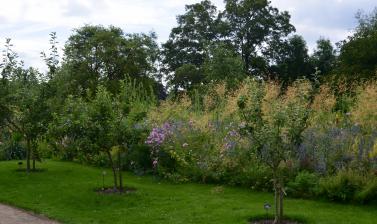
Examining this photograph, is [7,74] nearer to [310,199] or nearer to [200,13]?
[310,199]

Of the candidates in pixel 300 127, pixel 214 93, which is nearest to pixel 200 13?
pixel 214 93

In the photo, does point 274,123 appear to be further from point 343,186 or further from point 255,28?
point 255,28

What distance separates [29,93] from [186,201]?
5632mm

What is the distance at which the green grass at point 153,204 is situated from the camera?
816 centimetres

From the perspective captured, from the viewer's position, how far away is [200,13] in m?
48.7

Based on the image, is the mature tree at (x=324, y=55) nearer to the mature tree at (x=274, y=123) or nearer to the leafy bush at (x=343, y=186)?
the leafy bush at (x=343, y=186)

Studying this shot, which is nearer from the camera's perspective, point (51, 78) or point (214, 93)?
point (51, 78)

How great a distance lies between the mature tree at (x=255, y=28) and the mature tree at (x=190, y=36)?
2401 mm

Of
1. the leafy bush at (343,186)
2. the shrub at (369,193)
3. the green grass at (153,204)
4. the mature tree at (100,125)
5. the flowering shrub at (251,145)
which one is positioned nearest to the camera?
the green grass at (153,204)

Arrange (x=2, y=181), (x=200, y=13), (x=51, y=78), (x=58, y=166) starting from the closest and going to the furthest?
(x=2, y=181), (x=51, y=78), (x=58, y=166), (x=200, y=13)

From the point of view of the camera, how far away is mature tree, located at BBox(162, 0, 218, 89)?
48094mm

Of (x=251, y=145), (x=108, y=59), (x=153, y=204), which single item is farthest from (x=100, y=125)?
(x=108, y=59)

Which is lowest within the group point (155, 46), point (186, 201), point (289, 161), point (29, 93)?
point (186, 201)

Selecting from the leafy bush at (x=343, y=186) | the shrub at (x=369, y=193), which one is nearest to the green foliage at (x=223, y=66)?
the leafy bush at (x=343, y=186)
